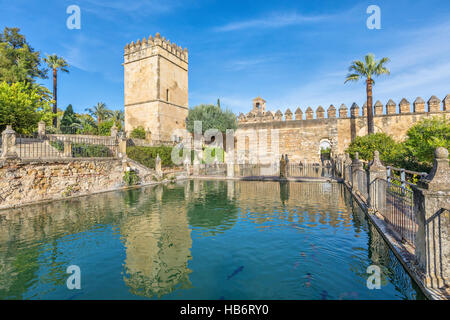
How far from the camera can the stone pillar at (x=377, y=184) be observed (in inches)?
247

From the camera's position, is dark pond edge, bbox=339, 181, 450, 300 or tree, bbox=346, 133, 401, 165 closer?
A: dark pond edge, bbox=339, 181, 450, 300

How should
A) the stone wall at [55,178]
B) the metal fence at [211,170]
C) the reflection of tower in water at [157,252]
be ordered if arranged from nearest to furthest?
1. the reflection of tower in water at [157,252]
2. the stone wall at [55,178]
3. the metal fence at [211,170]

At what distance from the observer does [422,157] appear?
10023 millimetres

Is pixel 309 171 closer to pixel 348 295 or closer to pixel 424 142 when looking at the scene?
pixel 424 142

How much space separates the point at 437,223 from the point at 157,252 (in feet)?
15.2

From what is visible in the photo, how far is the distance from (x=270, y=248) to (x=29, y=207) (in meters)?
10.0

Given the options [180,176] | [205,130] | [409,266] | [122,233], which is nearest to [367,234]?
[409,266]

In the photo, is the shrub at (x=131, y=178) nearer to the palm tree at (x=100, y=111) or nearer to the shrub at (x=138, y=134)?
the shrub at (x=138, y=134)

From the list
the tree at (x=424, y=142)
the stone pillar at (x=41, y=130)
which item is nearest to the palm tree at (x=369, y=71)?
the tree at (x=424, y=142)

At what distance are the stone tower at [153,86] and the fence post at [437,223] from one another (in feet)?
82.4

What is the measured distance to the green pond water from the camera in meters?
3.35

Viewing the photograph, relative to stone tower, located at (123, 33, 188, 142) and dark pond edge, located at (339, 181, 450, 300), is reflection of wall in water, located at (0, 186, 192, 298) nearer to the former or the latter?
dark pond edge, located at (339, 181, 450, 300)

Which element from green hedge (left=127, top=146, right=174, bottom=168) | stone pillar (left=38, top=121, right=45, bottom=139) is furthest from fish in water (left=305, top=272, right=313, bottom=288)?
stone pillar (left=38, top=121, right=45, bottom=139)

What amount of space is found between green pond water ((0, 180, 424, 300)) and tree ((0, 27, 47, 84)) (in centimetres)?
1994
